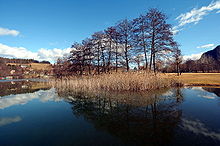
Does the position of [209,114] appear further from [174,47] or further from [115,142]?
[174,47]

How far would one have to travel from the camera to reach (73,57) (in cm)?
2445

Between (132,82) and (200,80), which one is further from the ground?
(132,82)

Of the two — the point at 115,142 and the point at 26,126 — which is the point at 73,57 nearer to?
the point at 26,126

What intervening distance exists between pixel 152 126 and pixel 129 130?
751 mm

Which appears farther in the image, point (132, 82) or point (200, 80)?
point (200, 80)

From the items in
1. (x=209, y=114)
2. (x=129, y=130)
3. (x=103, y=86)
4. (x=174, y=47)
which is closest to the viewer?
(x=129, y=130)

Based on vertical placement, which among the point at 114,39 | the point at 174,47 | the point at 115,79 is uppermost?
the point at 114,39

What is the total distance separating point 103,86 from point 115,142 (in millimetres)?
9210

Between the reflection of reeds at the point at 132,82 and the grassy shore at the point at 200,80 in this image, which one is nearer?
the reflection of reeds at the point at 132,82

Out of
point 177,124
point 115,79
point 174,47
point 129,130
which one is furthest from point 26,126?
point 174,47

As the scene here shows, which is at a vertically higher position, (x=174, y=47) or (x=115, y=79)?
(x=174, y=47)

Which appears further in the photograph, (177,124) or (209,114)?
(209,114)

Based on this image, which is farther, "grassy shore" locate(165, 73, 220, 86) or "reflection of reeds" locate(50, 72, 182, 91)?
"grassy shore" locate(165, 73, 220, 86)

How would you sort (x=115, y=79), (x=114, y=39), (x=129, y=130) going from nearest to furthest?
(x=129, y=130) < (x=115, y=79) < (x=114, y=39)
